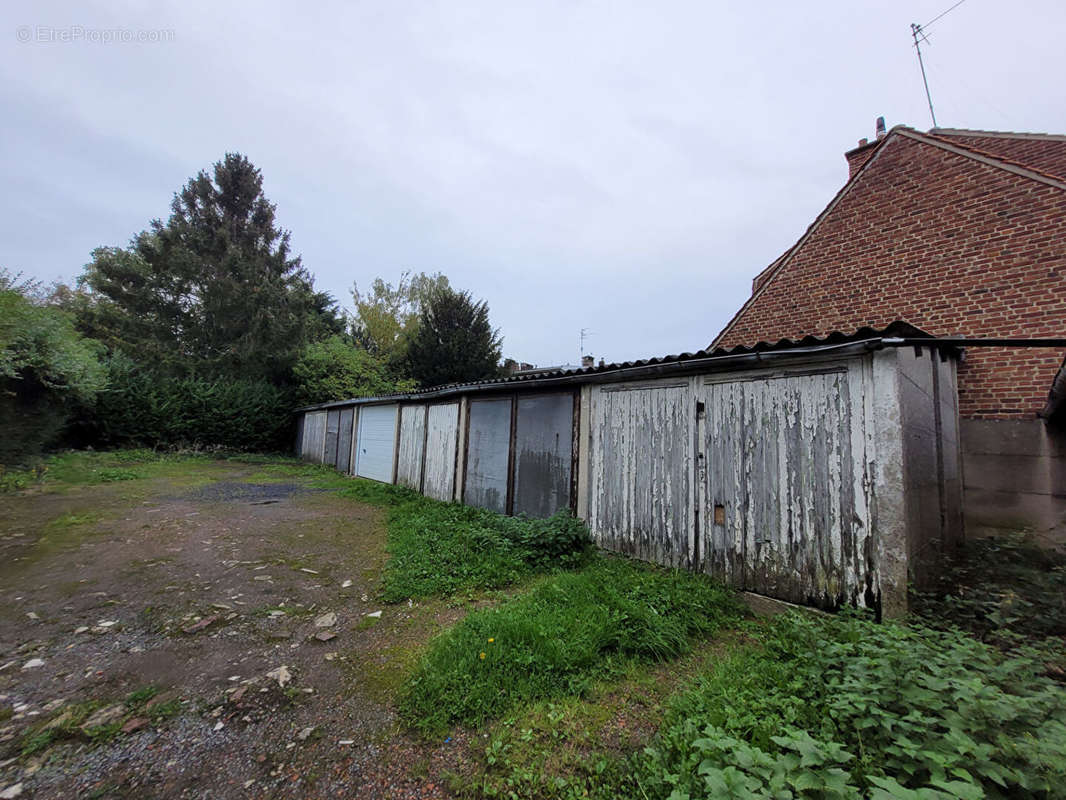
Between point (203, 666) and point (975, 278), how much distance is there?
9293 millimetres

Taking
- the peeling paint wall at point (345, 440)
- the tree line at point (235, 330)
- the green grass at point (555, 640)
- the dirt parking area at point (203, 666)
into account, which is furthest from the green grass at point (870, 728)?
the tree line at point (235, 330)

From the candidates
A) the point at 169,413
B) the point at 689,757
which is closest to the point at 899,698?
the point at 689,757

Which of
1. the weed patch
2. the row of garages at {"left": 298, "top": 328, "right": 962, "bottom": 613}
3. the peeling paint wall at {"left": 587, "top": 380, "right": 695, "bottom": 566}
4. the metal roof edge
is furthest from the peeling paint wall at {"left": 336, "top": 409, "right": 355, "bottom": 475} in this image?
the peeling paint wall at {"left": 587, "top": 380, "right": 695, "bottom": 566}

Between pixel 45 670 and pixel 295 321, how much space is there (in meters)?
22.0

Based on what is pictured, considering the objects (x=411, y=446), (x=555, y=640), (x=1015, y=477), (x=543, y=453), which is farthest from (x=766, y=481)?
(x=411, y=446)

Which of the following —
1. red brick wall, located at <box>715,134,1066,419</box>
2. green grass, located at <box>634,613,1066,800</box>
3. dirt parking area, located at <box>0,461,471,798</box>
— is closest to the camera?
green grass, located at <box>634,613,1066,800</box>

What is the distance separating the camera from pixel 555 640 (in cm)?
293

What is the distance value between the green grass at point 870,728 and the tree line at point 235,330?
18864 mm

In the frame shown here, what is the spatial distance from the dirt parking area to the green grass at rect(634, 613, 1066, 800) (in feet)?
4.16

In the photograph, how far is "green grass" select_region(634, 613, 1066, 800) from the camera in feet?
4.94

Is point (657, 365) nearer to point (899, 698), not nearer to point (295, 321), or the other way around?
point (899, 698)

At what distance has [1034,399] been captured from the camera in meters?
4.75

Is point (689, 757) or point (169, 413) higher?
point (169, 413)

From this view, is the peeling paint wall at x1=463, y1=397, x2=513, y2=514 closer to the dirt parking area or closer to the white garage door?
the dirt parking area
